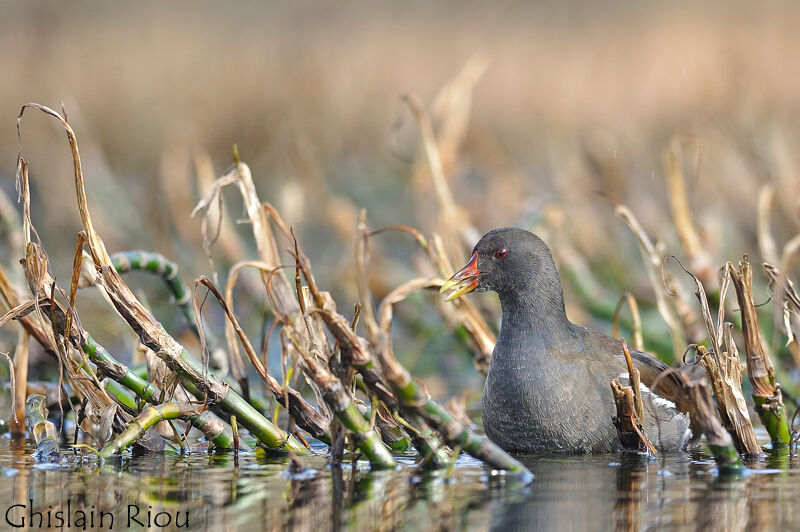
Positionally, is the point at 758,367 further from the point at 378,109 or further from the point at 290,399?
the point at 378,109

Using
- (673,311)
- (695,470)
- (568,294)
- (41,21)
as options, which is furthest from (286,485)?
(41,21)

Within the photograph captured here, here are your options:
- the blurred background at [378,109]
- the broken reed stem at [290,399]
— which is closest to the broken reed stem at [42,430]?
the broken reed stem at [290,399]

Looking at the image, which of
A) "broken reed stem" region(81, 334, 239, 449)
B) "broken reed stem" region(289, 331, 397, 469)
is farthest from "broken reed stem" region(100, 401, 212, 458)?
"broken reed stem" region(289, 331, 397, 469)

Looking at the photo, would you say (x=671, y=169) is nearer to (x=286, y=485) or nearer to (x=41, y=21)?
(x=286, y=485)

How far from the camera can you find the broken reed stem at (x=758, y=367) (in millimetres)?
4562

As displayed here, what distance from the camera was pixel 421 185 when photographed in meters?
9.66

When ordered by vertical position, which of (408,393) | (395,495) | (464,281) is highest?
(464,281)

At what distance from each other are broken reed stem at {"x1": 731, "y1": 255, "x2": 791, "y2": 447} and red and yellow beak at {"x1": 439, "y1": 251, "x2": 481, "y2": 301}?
3.73ft

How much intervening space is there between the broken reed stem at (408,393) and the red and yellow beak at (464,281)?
51.3 inches

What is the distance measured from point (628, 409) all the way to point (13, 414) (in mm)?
2490

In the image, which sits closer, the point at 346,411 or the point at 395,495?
A: the point at 395,495

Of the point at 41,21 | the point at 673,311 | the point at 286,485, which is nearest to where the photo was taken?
the point at 286,485

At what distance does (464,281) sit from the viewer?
522 centimetres

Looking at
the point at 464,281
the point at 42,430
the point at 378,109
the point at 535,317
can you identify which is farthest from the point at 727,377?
the point at 378,109
